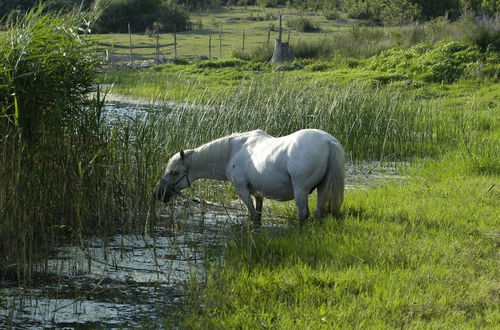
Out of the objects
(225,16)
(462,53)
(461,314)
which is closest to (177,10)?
(225,16)

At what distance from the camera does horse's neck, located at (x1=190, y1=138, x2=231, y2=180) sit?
834cm

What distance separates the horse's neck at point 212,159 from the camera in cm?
834

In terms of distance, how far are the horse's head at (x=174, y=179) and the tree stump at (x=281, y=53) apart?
746 inches

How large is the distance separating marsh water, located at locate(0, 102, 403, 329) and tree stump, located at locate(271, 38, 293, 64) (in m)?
18.9

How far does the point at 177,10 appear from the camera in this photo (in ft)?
148

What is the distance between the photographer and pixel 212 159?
841 cm

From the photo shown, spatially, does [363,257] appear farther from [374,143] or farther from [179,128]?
[374,143]

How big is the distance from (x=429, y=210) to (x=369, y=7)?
4192cm

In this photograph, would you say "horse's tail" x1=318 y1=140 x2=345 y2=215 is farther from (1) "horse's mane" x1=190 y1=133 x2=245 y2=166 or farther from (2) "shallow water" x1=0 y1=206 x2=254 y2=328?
(1) "horse's mane" x1=190 y1=133 x2=245 y2=166

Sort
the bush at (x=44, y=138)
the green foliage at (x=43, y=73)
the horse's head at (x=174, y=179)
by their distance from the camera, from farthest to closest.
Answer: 1. the horse's head at (x=174, y=179)
2. the green foliage at (x=43, y=73)
3. the bush at (x=44, y=138)

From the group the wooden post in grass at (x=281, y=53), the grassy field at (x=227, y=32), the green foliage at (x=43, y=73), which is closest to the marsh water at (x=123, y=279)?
the green foliage at (x=43, y=73)

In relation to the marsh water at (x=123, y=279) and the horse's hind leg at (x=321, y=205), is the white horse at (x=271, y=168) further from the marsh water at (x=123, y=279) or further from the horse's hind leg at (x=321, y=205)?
the marsh water at (x=123, y=279)

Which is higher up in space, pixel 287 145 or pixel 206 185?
pixel 287 145

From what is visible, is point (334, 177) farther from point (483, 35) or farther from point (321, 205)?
point (483, 35)
